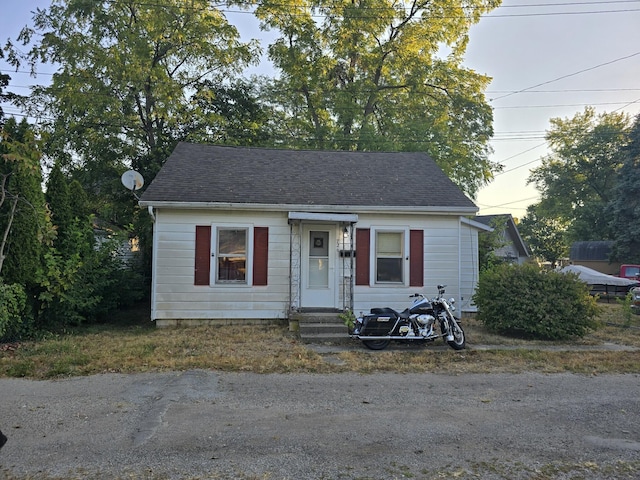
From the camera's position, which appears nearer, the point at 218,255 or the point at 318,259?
the point at 218,255

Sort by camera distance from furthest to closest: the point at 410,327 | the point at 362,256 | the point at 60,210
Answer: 1. the point at 362,256
2. the point at 60,210
3. the point at 410,327

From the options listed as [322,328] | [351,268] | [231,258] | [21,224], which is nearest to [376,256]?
[351,268]

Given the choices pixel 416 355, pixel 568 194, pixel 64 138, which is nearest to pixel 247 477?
pixel 416 355

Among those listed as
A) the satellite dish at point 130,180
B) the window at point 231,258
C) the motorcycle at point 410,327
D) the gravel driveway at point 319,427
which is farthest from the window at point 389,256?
the satellite dish at point 130,180

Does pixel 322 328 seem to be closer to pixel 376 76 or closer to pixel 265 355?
pixel 265 355

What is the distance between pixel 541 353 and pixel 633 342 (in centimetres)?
302

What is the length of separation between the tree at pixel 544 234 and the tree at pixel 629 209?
452cm

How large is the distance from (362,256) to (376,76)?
615 inches

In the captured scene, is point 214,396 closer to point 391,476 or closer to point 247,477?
point 247,477

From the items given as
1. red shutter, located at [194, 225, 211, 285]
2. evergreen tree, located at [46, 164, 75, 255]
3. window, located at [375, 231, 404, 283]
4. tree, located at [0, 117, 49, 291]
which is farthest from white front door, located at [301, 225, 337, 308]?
tree, located at [0, 117, 49, 291]

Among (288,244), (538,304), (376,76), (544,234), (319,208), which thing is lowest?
(538,304)

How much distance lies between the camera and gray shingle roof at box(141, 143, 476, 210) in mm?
10898

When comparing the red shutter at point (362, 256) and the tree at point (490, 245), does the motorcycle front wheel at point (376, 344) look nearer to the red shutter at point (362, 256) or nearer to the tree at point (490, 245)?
the red shutter at point (362, 256)

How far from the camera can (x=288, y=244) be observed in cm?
1093
